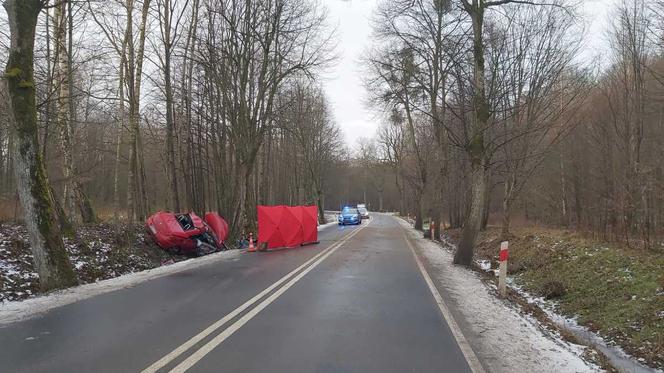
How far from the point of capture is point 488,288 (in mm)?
11664

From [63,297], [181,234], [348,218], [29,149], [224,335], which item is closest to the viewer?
[224,335]

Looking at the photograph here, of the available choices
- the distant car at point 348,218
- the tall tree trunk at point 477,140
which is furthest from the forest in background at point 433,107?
the distant car at point 348,218

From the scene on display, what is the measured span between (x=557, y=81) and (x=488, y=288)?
12616mm

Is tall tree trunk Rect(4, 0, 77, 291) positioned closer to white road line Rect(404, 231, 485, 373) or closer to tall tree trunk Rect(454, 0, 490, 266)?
white road line Rect(404, 231, 485, 373)

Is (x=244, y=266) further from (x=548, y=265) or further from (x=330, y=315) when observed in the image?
(x=548, y=265)

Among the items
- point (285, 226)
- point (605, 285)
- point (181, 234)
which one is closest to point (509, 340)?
point (605, 285)

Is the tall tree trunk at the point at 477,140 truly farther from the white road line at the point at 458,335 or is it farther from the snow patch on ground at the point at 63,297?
the snow patch on ground at the point at 63,297

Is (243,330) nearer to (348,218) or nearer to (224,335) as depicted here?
(224,335)

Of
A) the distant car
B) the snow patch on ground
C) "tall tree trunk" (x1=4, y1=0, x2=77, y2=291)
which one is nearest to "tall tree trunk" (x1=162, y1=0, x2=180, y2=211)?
the snow patch on ground

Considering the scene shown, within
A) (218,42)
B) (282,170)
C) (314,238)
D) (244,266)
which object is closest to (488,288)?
(244,266)

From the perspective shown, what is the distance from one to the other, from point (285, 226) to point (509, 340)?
1465 cm

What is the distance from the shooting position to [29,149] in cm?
986

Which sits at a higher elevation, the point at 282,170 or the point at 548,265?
the point at 282,170

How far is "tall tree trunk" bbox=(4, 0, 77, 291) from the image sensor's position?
9742 millimetres
